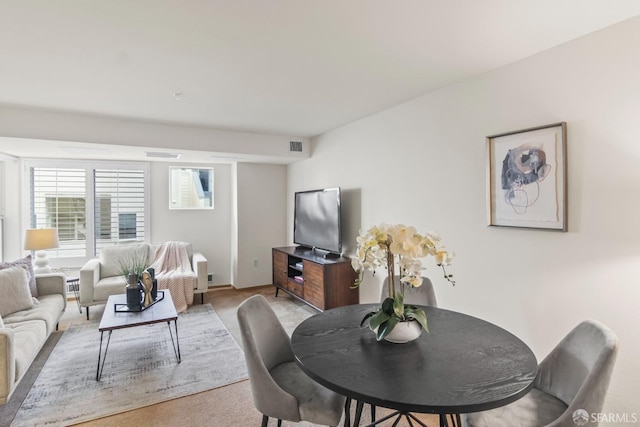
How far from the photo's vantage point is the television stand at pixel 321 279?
12.5 feet

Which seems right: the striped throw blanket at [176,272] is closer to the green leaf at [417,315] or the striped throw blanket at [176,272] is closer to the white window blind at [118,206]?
the white window blind at [118,206]

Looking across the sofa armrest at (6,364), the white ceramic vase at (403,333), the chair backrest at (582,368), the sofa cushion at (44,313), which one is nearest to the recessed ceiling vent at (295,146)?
the sofa cushion at (44,313)

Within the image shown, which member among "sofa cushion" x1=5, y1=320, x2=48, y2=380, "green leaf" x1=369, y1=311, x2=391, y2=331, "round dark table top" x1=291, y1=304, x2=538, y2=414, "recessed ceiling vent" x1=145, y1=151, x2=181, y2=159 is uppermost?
"recessed ceiling vent" x1=145, y1=151, x2=181, y2=159

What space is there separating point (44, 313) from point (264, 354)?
2560mm

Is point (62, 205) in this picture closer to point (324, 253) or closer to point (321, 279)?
point (324, 253)

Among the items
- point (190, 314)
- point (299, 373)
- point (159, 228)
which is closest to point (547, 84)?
point (299, 373)

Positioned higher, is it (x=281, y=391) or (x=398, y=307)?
(x=398, y=307)

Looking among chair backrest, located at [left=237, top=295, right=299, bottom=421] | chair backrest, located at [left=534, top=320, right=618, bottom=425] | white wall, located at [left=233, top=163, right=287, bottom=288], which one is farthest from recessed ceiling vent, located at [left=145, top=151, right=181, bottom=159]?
chair backrest, located at [left=534, top=320, right=618, bottom=425]

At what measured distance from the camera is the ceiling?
1687mm

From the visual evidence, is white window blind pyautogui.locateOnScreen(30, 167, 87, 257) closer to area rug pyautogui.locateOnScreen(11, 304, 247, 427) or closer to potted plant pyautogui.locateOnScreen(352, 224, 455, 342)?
area rug pyautogui.locateOnScreen(11, 304, 247, 427)

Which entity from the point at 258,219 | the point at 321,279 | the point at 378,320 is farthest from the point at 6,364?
the point at 258,219

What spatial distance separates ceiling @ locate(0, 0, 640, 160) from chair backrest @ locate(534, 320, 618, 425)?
1604 millimetres

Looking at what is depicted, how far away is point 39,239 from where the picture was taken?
407 centimetres

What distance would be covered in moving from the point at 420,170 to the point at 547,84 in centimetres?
117
